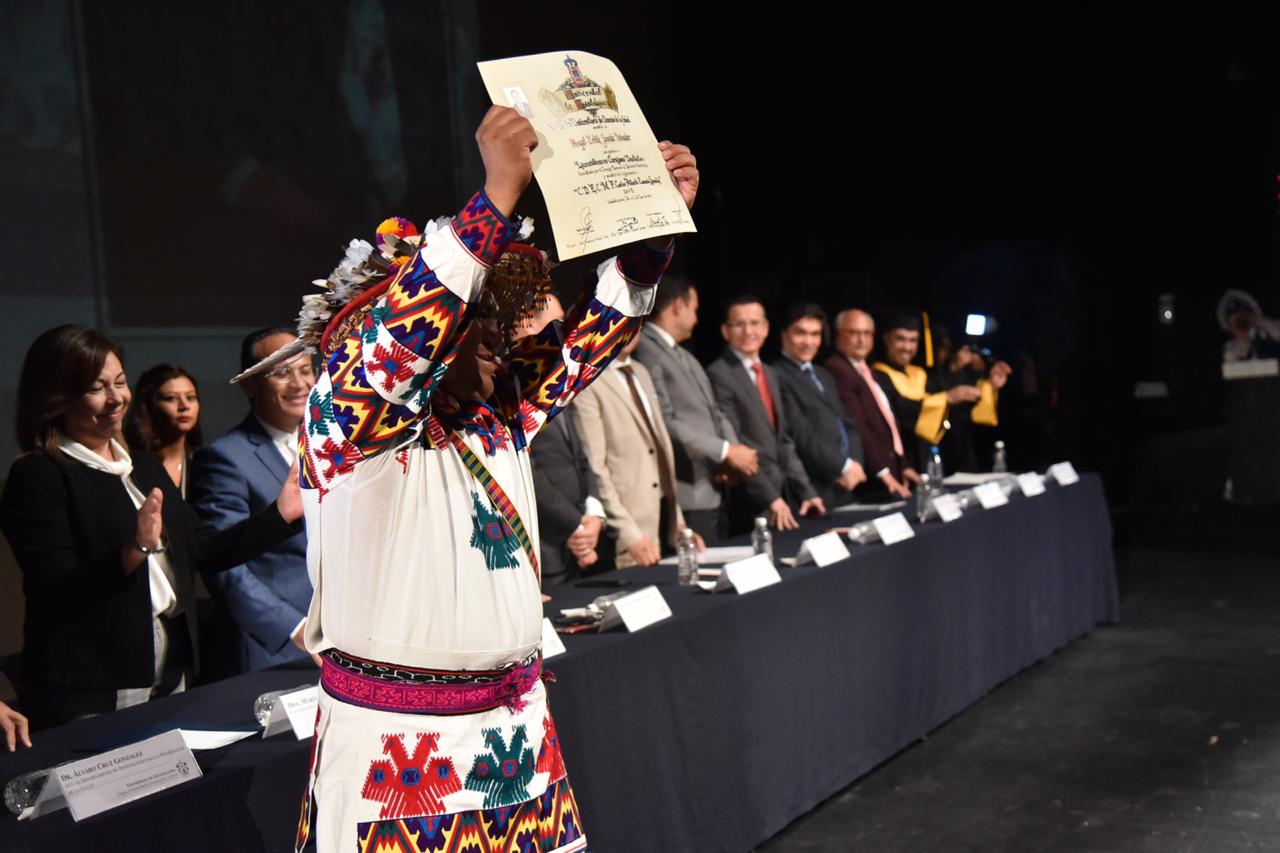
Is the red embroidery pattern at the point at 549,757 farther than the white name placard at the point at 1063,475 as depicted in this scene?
No

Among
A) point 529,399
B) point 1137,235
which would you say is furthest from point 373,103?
point 1137,235

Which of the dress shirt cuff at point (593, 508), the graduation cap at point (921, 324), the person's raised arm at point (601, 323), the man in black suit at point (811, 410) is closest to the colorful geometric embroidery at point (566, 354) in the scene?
the person's raised arm at point (601, 323)

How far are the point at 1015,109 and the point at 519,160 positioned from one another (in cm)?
701

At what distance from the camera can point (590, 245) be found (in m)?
1.32

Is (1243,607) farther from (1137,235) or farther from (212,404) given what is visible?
(212,404)

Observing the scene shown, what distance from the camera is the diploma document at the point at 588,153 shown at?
131cm

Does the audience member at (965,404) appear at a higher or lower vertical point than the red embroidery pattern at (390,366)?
lower

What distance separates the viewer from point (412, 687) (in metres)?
1.31

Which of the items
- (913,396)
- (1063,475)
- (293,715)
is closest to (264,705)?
(293,715)

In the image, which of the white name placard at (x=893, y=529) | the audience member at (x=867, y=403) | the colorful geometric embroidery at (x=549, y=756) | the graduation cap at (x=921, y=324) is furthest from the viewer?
the graduation cap at (x=921, y=324)

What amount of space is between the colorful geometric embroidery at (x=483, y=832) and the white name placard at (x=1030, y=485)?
3625mm

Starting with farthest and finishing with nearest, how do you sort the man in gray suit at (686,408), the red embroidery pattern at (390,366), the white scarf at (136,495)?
the man in gray suit at (686,408) → the white scarf at (136,495) → the red embroidery pattern at (390,366)

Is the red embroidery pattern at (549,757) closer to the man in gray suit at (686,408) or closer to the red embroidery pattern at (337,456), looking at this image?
the red embroidery pattern at (337,456)

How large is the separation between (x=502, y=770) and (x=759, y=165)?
19.6ft
